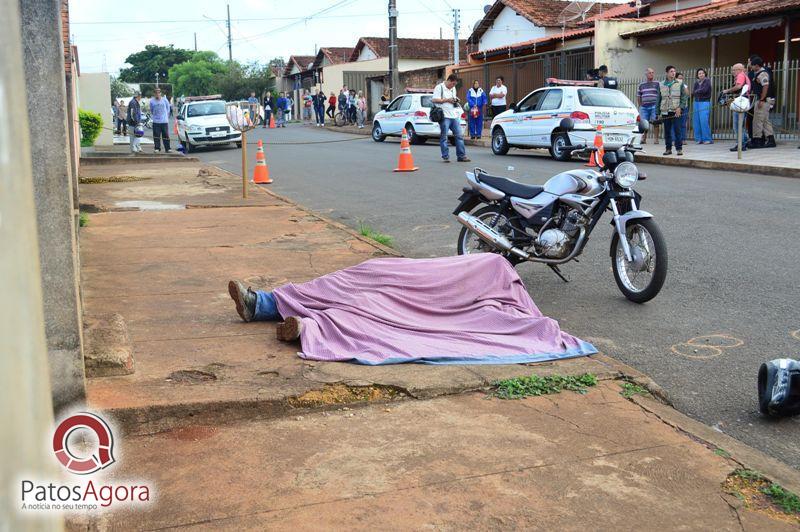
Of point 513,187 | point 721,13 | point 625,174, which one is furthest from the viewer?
point 721,13

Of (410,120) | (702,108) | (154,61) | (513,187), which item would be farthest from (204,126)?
(154,61)

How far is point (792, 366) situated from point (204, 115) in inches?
1033

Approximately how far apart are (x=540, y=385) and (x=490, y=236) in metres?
2.83

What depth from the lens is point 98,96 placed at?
2955 centimetres

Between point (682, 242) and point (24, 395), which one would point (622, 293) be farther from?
point (24, 395)

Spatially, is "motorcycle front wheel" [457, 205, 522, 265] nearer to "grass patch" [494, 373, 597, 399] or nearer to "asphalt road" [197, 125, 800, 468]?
"asphalt road" [197, 125, 800, 468]

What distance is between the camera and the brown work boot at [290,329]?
15.9 feet

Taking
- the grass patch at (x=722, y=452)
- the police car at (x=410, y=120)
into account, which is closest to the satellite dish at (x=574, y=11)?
the police car at (x=410, y=120)

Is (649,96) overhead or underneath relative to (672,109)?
overhead

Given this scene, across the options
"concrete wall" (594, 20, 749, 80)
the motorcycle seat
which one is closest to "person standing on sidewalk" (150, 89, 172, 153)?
"concrete wall" (594, 20, 749, 80)

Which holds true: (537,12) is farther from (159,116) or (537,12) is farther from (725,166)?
(725,166)

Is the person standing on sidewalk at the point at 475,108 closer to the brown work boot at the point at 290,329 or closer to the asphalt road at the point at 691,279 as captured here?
the asphalt road at the point at 691,279

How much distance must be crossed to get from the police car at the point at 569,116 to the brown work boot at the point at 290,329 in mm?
12425

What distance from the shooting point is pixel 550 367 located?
4.57 m
